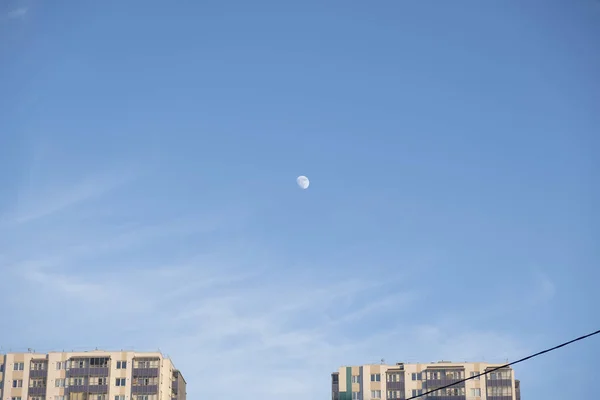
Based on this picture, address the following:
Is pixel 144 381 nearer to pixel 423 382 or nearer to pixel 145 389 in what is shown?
pixel 145 389

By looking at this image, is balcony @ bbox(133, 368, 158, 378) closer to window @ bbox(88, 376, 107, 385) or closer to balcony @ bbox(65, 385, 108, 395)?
window @ bbox(88, 376, 107, 385)

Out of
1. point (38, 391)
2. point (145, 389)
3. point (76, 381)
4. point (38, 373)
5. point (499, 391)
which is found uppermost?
point (38, 373)

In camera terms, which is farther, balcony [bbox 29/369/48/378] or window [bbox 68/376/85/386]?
balcony [bbox 29/369/48/378]

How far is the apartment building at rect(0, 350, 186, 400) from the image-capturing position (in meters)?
181

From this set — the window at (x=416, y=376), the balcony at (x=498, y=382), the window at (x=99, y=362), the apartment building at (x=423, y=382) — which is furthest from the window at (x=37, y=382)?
the balcony at (x=498, y=382)

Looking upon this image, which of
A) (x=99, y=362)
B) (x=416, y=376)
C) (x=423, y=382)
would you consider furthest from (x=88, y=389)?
(x=423, y=382)

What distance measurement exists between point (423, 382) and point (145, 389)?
62.5m

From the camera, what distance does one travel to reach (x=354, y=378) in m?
198

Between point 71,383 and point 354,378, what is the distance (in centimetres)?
6349

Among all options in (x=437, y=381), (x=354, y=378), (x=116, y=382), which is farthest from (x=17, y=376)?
(x=437, y=381)

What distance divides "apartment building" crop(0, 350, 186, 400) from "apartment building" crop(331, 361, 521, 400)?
149 feet

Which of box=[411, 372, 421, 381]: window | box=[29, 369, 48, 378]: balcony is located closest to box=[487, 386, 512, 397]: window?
box=[411, 372, 421, 381]: window

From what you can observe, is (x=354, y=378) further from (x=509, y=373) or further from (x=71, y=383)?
(x=71, y=383)

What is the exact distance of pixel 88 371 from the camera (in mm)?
182625
